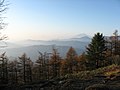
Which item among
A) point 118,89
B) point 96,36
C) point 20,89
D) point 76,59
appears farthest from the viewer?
point 76,59

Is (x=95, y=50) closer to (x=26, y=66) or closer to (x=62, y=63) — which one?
(x=62, y=63)

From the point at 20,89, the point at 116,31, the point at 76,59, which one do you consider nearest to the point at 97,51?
the point at 76,59

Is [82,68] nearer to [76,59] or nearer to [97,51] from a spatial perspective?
[76,59]

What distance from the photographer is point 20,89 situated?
23078 mm

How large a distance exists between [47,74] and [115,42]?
67.5 ft

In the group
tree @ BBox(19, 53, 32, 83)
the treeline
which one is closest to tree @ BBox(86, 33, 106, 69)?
the treeline

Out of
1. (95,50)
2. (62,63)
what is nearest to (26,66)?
(62,63)

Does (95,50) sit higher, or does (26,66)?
(95,50)

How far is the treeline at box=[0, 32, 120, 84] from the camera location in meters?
55.2

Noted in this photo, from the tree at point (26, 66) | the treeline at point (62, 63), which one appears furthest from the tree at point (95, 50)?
the tree at point (26, 66)

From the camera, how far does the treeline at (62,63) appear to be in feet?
181

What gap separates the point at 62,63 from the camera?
6400 cm

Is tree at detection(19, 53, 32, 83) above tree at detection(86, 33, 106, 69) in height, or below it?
below

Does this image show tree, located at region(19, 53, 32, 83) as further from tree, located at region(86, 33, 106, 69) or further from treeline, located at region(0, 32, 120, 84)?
tree, located at region(86, 33, 106, 69)
